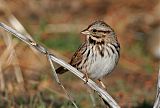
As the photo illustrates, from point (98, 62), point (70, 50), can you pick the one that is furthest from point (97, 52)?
point (70, 50)

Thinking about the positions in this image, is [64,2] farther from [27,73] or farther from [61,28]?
[27,73]

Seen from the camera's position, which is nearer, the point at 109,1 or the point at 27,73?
the point at 27,73

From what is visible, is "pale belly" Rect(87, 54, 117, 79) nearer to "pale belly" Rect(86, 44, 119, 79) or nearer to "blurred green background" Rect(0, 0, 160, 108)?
"pale belly" Rect(86, 44, 119, 79)

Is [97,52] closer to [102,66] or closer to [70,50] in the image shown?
[102,66]

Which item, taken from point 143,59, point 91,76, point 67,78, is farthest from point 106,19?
point 91,76

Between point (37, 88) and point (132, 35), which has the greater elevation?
point (37, 88)

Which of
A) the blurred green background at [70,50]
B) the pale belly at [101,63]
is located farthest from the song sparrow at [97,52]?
the blurred green background at [70,50]
